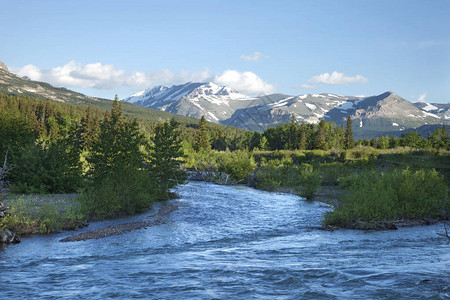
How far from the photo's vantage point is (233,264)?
48.7ft

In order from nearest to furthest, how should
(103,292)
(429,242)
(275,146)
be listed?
(103,292) → (429,242) → (275,146)

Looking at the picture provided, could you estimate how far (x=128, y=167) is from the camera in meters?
31.4

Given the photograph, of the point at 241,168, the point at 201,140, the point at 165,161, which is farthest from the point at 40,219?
the point at 201,140

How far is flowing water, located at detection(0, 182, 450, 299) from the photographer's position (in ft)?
38.6

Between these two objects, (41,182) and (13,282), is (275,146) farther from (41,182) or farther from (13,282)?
(13,282)

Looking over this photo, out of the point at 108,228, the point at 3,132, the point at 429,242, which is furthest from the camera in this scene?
the point at 3,132

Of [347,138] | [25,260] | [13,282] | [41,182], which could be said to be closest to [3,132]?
[41,182]

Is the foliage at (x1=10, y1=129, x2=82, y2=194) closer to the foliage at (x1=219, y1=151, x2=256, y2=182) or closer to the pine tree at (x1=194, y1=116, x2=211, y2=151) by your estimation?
the foliage at (x1=219, y1=151, x2=256, y2=182)

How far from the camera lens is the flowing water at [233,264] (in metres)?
11.8

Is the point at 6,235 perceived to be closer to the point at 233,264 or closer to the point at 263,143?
the point at 233,264

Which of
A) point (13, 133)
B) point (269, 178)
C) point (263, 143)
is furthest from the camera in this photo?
point (263, 143)

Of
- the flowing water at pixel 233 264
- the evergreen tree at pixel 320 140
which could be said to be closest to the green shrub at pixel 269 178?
→ the flowing water at pixel 233 264

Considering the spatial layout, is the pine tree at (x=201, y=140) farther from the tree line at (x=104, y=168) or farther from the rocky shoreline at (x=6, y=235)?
the rocky shoreline at (x=6, y=235)

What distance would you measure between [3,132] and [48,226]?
24986mm
